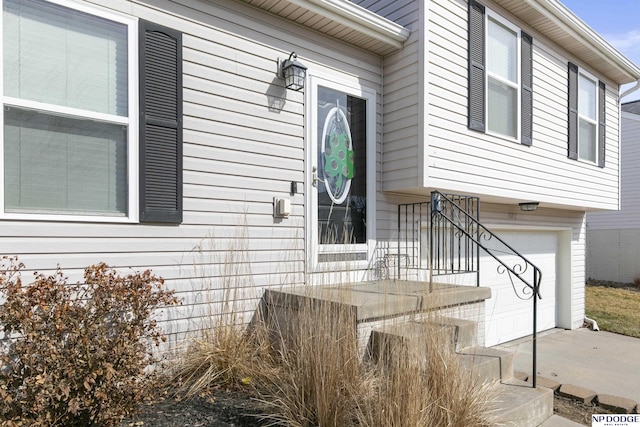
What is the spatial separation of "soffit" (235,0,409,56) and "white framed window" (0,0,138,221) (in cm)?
138

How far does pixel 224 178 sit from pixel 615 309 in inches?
349

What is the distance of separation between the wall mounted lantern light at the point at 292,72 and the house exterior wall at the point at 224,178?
0.07m

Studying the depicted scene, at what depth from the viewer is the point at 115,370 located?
2373 millimetres

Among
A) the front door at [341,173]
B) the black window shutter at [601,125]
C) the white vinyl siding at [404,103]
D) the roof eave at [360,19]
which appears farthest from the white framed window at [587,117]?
the front door at [341,173]

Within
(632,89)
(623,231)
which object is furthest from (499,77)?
(623,231)

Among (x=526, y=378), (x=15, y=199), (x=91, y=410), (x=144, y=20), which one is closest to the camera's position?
(x=91, y=410)

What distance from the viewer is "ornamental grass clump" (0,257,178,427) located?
2.16 metres

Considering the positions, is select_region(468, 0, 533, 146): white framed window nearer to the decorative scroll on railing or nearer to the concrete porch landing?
the decorative scroll on railing

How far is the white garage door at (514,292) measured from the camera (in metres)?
6.30

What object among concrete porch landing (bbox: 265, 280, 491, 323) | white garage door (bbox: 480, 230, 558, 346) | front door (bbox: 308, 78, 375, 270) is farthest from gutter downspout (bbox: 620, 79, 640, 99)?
concrete porch landing (bbox: 265, 280, 491, 323)

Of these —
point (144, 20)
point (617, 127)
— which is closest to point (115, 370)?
point (144, 20)

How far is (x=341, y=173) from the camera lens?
4.43 m

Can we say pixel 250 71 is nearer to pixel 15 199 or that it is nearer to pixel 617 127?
pixel 15 199

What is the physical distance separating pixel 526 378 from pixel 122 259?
348cm
